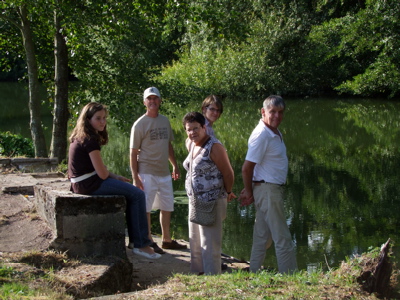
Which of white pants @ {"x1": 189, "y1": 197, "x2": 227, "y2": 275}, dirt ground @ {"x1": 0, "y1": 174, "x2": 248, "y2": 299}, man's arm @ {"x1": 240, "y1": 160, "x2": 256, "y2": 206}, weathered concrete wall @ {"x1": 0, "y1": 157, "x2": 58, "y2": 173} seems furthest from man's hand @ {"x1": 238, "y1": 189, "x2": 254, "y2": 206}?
weathered concrete wall @ {"x1": 0, "y1": 157, "x2": 58, "y2": 173}

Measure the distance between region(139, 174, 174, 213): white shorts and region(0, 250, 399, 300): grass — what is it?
73.4 inches

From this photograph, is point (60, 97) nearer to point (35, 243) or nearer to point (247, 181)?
point (35, 243)

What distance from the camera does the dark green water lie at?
9031mm

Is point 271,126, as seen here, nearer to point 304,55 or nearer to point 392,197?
point 392,197

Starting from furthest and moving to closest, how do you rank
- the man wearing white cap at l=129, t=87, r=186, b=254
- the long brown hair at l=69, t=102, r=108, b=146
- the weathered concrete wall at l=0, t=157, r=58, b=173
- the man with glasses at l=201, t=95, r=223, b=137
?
the weathered concrete wall at l=0, t=157, r=58, b=173
the man wearing white cap at l=129, t=87, r=186, b=254
the man with glasses at l=201, t=95, r=223, b=137
the long brown hair at l=69, t=102, r=108, b=146

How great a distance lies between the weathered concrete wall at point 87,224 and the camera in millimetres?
5398

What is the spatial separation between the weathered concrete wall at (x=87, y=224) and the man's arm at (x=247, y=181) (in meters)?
1.16

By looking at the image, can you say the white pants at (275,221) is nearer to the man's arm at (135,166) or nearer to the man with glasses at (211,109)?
the man with glasses at (211,109)

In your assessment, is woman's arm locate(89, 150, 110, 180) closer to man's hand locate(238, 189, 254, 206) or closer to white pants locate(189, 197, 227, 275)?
white pants locate(189, 197, 227, 275)

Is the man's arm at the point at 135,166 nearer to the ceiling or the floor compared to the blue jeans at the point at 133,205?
nearer to the ceiling

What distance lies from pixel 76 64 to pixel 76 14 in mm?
2249

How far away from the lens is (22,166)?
1052cm

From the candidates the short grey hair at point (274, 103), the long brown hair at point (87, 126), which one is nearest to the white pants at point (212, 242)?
the short grey hair at point (274, 103)

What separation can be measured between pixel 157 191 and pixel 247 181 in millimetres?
1375
